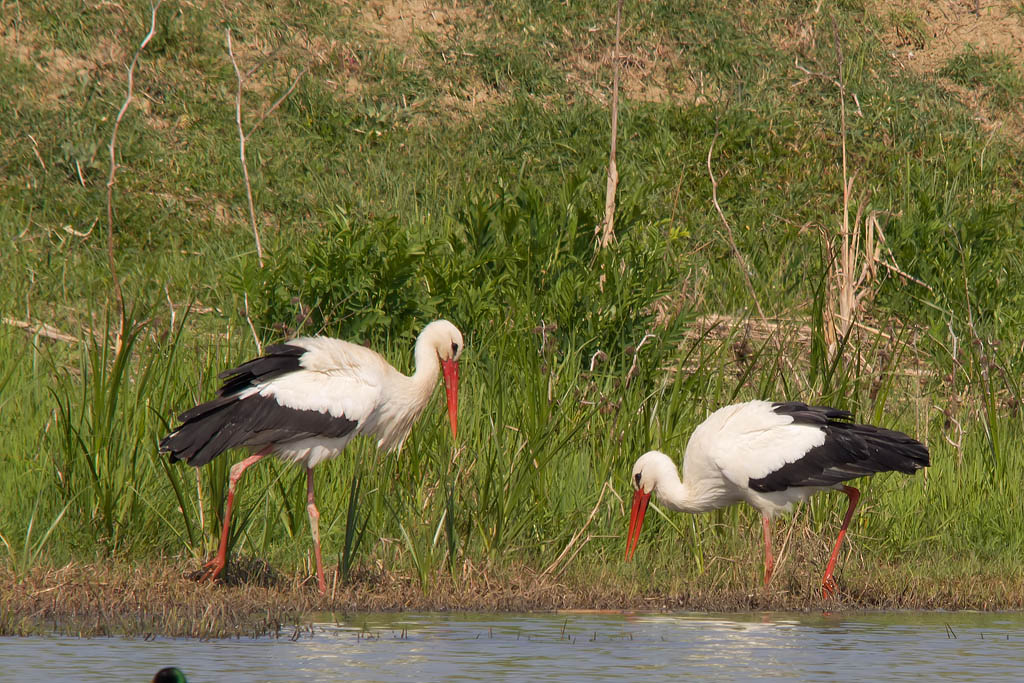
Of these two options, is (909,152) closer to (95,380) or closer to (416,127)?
(416,127)

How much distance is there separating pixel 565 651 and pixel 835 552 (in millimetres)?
2068

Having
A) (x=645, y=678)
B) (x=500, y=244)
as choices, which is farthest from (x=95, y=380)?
(x=500, y=244)

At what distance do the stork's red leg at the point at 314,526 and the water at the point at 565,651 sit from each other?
0.26 meters

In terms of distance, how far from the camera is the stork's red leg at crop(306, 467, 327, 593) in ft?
23.7

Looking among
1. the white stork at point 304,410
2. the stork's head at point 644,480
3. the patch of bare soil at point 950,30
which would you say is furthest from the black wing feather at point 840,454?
the patch of bare soil at point 950,30

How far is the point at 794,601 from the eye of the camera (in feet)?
24.9

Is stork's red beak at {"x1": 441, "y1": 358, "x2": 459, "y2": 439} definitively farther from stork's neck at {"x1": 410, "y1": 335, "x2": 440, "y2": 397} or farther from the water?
the water

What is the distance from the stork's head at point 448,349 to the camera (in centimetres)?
841

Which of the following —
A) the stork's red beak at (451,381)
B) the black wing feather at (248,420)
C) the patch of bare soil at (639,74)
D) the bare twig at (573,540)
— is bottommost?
the bare twig at (573,540)

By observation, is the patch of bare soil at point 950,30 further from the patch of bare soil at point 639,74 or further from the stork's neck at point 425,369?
the stork's neck at point 425,369

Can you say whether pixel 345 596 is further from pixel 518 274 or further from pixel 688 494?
pixel 518 274

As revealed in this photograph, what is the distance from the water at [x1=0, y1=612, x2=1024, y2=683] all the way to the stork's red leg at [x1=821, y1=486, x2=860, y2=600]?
0.35 metres

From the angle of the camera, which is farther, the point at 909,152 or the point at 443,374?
the point at 909,152

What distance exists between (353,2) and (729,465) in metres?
13.0
